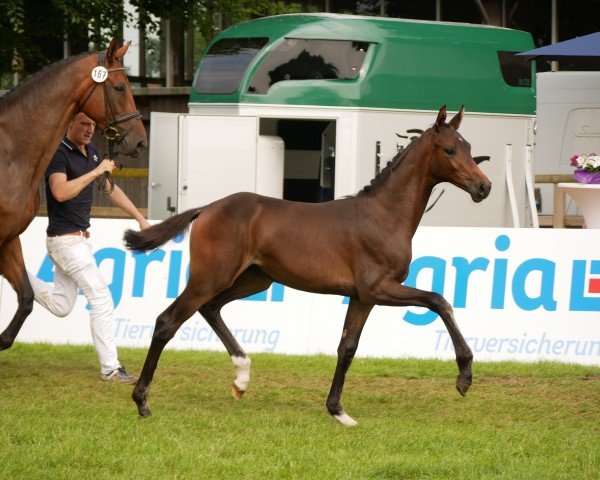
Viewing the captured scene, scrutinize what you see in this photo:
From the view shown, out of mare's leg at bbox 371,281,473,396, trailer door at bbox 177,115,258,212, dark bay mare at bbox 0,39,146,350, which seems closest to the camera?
mare's leg at bbox 371,281,473,396

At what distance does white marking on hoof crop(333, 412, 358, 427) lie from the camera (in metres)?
7.41

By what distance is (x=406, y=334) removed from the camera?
10.3m

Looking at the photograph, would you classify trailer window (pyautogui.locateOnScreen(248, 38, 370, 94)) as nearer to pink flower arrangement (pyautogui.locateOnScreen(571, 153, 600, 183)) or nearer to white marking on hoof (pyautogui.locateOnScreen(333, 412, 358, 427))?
pink flower arrangement (pyautogui.locateOnScreen(571, 153, 600, 183))

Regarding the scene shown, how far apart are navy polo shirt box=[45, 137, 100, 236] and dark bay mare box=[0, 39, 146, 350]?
0.83 m

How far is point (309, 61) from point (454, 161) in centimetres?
837

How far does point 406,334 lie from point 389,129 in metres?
5.80

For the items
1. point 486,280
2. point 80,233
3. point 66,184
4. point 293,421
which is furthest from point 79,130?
point 486,280

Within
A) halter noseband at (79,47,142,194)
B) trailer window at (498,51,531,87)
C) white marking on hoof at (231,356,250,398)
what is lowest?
white marking on hoof at (231,356,250,398)

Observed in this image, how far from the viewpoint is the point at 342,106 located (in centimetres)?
1534

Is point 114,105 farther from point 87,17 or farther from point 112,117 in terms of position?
point 87,17

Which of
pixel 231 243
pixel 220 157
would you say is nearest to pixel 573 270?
pixel 231 243

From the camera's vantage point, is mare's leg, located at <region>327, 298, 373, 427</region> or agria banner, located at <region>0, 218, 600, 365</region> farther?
agria banner, located at <region>0, 218, 600, 365</region>

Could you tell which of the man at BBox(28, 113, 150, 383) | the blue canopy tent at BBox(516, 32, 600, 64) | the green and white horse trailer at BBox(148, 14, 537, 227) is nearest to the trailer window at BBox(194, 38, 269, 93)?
the green and white horse trailer at BBox(148, 14, 537, 227)

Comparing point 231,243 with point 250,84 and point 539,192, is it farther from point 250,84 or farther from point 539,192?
point 539,192
